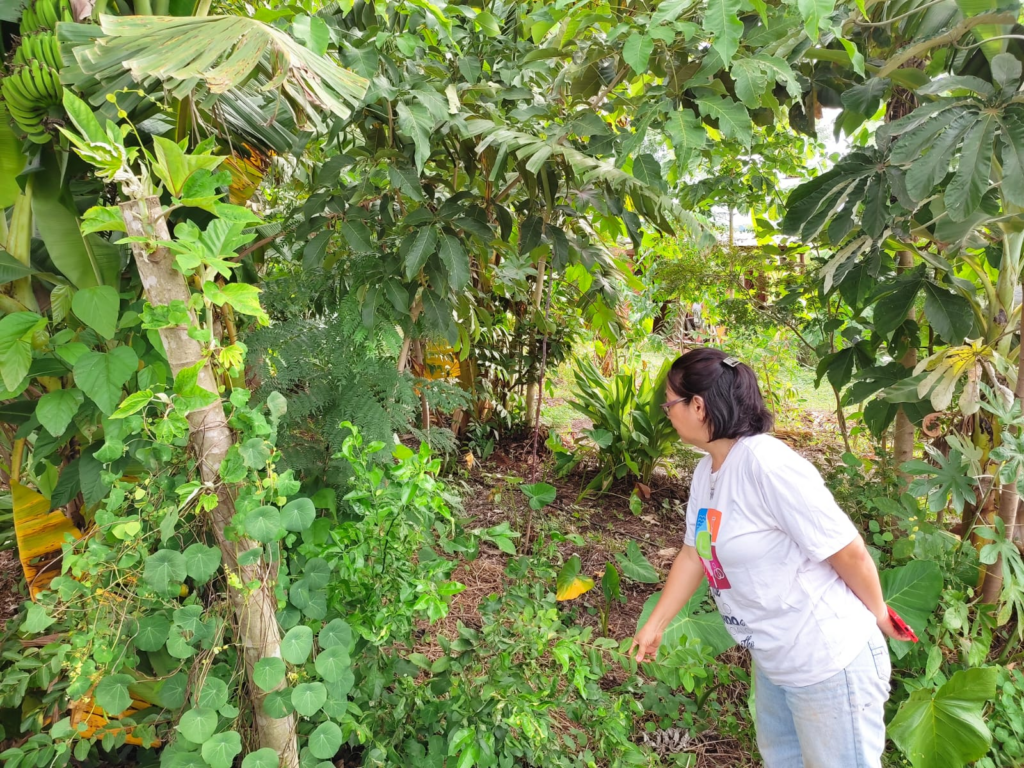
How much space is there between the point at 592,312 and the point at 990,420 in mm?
1575

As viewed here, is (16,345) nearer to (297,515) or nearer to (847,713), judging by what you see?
(297,515)

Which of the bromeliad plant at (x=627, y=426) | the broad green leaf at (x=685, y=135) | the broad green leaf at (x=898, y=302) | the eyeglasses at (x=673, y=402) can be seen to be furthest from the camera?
the bromeliad plant at (x=627, y=426)

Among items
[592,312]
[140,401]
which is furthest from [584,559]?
[140,401]

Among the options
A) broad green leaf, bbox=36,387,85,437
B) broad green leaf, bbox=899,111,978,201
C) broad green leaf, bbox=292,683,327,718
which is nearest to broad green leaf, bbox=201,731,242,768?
broad green leaf, bbox=292,683,327,718

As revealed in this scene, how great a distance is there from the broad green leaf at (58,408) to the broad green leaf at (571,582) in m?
1.54

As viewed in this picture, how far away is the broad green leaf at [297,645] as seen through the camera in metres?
1.10

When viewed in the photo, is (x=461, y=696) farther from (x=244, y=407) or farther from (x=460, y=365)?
(x=460, y=365)

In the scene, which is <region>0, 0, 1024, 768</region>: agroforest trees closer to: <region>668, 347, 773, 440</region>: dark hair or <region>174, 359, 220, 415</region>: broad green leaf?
<region>174, 359, 220, 415</region>: broad green leaf

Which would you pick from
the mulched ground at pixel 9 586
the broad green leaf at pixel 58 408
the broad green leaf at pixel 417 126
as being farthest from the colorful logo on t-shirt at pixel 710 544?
the mulched ground at pixel 9 586

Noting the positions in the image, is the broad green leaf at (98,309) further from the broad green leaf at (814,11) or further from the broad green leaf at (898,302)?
the broad green leaf at (898,302)

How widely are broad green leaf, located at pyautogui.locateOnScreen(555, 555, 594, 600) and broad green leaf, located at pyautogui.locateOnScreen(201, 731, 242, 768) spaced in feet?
3.94

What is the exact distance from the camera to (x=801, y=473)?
130 cm

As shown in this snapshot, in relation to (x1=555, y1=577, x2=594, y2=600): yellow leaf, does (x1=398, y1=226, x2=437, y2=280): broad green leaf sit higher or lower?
higher

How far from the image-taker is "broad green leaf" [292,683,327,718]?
1091 mm
